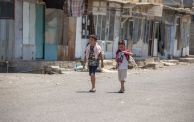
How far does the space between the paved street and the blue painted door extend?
5.98 meters

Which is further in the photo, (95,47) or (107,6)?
(107,6)

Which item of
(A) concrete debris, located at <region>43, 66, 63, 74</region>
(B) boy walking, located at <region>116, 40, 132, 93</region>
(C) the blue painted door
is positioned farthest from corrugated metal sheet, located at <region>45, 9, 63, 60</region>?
(B) boy walking, located at <region>116, 40, 132, 93</region>

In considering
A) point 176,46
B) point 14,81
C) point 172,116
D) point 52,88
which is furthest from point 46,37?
point 176,46

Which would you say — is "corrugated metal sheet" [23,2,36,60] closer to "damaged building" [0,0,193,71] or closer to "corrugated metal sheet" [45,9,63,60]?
"damaged building" [0,0,193,71]

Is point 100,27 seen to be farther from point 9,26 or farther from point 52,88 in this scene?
point 52,88

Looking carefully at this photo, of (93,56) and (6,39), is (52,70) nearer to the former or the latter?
(6,39)

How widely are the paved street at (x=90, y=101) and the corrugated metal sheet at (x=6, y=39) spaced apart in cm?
441

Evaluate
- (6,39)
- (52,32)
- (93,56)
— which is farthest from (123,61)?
(52,32)

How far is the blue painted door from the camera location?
24297 millimetres

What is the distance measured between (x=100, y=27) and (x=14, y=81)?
1187cm

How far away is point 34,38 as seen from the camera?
2392 centimetres

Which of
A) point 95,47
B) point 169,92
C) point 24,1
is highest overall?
point 24,1

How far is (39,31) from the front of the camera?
2441cm

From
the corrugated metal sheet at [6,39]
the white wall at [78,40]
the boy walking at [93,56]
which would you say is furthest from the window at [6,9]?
the boy walking at [93,56]
